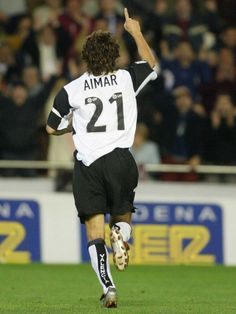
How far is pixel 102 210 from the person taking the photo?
8508mm

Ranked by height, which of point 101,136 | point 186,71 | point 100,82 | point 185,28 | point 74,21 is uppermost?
point 74,21

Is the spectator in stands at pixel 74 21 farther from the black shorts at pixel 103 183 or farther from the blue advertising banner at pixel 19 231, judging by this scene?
the black shorts at pixel 103 183

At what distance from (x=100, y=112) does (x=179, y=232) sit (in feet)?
16.7

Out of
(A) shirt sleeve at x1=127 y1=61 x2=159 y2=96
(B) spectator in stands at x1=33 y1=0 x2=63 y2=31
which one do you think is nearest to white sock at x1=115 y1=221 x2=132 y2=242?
(A) shirt sleeve at x1=127 y1=61 x2=159 y2=96

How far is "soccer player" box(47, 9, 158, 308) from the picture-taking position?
27.9ft

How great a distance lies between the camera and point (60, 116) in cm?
861

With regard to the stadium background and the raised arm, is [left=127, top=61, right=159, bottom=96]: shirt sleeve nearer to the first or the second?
the raised arm

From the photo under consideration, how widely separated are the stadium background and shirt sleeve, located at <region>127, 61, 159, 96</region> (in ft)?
15.7

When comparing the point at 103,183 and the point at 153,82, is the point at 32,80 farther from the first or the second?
the point at 103,183

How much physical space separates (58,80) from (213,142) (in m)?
1.98

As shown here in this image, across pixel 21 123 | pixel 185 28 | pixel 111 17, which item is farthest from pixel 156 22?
pixel 21 123

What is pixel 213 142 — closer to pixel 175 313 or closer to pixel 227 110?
pixel 227 110

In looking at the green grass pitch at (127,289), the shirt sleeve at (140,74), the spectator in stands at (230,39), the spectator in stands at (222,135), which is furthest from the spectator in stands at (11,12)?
the shirt sleeve at (140,74)

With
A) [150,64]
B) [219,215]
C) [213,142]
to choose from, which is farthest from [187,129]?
[150,64]
